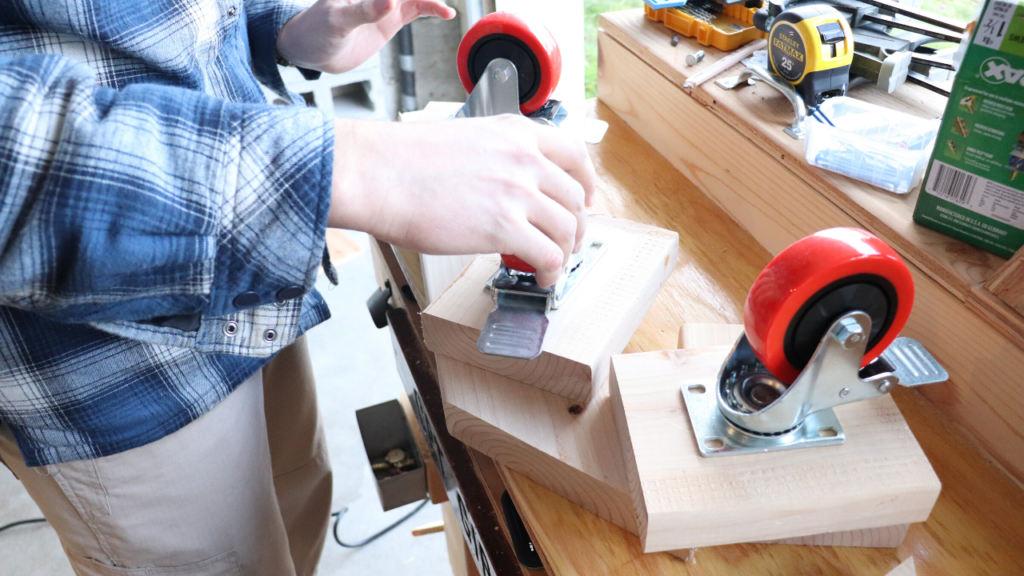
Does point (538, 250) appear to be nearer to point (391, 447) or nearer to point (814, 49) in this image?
point (814, 49)

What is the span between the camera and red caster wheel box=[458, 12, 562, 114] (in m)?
0.81

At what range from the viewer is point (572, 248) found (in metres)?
0.57

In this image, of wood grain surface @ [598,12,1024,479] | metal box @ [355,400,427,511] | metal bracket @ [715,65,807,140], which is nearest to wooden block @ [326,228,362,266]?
metal box @ [355,400,427,511]

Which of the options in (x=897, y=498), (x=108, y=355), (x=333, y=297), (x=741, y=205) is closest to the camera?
(x=897, y=498)

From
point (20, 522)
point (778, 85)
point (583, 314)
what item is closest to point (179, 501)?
point (583, 314)

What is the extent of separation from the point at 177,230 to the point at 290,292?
98mm

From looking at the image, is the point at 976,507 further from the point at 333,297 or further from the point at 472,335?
the point at 333,297

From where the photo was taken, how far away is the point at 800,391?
0.49 meters

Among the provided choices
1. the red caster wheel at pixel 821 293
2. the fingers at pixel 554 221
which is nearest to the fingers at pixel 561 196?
the fingers at pixel 554 221

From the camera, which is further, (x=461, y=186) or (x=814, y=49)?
(x=814, y=49)

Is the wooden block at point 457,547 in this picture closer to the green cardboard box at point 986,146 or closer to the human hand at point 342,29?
the human hand at point 342,29

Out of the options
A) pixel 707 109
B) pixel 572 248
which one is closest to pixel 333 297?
pixel 707 109

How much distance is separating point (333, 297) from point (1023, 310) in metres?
1.94

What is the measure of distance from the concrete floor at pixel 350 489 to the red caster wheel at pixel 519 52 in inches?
25.9
